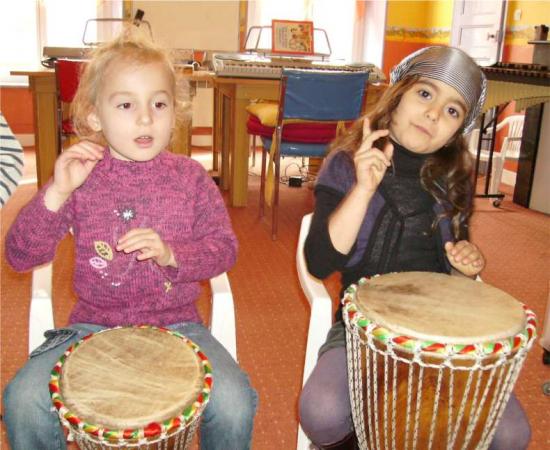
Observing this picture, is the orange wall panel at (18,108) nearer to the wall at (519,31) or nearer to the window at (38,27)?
the window at (38,27)

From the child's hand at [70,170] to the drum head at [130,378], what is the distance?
314mm

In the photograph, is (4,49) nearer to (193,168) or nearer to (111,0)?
(111,0)

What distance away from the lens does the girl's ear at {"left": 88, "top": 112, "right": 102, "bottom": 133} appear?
1.33 metres

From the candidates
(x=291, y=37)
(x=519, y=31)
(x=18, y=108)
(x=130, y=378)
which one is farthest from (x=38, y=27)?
(x=130, y=378)

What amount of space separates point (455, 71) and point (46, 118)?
302 cm

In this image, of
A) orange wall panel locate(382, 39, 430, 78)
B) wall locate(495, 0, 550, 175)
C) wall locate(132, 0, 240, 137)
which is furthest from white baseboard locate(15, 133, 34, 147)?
wall locate(495, 0, 550, 175)

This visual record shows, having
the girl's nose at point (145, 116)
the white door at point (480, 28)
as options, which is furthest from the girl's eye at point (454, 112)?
the white door at point (480, 28)

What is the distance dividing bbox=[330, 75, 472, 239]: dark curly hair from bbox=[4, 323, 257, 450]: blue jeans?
588 millimetres

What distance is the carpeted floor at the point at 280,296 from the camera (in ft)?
5.85

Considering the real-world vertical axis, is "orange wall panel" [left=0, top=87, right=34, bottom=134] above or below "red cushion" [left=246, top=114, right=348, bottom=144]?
below

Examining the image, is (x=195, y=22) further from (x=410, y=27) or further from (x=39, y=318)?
(x=39, y=318)

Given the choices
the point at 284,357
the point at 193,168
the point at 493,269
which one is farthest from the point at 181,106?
the point at 493,269

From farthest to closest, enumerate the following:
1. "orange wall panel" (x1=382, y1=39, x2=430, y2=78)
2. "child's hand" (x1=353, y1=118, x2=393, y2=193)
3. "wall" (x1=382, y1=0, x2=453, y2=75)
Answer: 1. "orange wall panel" (x1=382, y1=39, x2=430, y2=78)
2. "wall" (x1=382, y1=0, x2=453, y2=75)
3. "child's hand" (x1=353, y1=118, x2=393, y2=193)

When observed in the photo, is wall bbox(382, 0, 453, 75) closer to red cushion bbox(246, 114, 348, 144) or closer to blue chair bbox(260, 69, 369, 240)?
red cushion bbox(246, 114, 348, 144)
